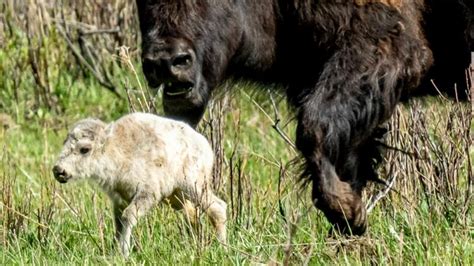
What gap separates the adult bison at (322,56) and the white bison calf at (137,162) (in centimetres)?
22

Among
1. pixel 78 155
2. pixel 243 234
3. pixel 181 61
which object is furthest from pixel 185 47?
pixel 243 234

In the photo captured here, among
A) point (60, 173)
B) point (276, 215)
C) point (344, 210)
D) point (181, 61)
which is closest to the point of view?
point (60, 173)

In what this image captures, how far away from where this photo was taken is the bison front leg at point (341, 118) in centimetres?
630

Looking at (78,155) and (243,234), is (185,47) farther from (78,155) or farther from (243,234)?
(243,234)

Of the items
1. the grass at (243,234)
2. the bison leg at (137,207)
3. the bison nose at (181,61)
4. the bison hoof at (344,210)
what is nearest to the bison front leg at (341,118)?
the bison hoof at (344,210)

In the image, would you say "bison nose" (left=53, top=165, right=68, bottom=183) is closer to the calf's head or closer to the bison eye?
the calf's head

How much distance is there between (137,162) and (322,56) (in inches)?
39.0

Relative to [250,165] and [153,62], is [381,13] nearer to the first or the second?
[153,62]

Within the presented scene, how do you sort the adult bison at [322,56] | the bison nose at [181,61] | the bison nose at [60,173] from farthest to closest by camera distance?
the adult bison at [322,56], the bison nose at [181,61], the bison nose at [60,173]

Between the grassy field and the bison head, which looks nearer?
the grassy field

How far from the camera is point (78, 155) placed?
5.95 m

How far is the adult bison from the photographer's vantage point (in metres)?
6.23

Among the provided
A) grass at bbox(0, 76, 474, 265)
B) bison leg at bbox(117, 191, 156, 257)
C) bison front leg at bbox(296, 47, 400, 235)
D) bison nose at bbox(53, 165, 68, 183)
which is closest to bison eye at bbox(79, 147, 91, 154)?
bison nose at bbox(53, 165, 68, 183)

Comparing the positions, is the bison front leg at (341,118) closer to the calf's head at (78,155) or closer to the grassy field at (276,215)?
the grassy field at (276,215)
